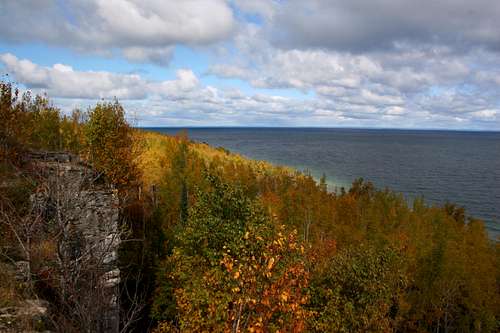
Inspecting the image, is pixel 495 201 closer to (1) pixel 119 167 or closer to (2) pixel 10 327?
(1) pixel 119 167

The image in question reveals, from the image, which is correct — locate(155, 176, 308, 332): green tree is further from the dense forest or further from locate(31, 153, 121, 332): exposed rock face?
locate(31, 153, 121, 332): exposed rock face

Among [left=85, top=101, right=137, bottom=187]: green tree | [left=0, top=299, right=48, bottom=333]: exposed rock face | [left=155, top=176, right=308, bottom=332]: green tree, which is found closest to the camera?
[left=0, top=299, right=48, bottom=333]: exposed rock face

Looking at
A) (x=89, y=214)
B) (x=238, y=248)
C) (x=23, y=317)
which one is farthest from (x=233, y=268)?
(x=89, y=214)

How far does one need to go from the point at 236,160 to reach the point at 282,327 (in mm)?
71311

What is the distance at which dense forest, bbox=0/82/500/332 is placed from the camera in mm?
15867

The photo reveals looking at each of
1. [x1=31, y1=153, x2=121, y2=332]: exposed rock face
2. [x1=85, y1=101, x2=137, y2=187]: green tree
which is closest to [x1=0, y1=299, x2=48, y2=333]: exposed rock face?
[x1=31, y1=153, x2=121, y2=332]: exposed rock face

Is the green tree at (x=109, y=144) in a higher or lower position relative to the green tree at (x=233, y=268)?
higher

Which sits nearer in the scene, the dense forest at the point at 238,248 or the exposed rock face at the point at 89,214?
the dense forest at the point at 238,248

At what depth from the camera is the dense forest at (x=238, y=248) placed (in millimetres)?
15867

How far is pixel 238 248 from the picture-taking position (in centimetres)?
1669

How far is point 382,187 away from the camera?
346ft

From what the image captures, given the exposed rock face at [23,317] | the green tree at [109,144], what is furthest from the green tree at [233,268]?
the green tree at [109,144]

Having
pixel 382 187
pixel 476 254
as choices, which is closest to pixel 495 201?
pixel 382 187

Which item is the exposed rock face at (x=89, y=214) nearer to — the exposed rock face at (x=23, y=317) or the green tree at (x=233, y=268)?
the green tree at (x=233, y=268)
